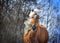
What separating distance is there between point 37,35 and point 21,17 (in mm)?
291

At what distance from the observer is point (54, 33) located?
75.9 inches

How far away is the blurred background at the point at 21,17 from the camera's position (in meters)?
1.89

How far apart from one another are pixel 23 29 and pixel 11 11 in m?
0.26

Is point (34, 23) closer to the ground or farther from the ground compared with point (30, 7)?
closer to the ground

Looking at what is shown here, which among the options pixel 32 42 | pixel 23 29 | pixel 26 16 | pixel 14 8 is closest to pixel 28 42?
pixel 32 42

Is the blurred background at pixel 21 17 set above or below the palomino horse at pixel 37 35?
above

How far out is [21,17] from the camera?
1921 mm

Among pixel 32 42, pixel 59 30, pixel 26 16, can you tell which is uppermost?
pixel 26 16

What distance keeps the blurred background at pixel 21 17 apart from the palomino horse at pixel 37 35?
0.05 meters

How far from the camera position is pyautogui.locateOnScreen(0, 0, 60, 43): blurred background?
6.19 feet

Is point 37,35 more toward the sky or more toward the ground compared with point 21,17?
more toward the ground

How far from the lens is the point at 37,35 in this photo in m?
1.91

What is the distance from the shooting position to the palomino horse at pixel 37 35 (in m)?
1.89

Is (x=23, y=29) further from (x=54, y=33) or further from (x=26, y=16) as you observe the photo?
(x=54, y=33)
